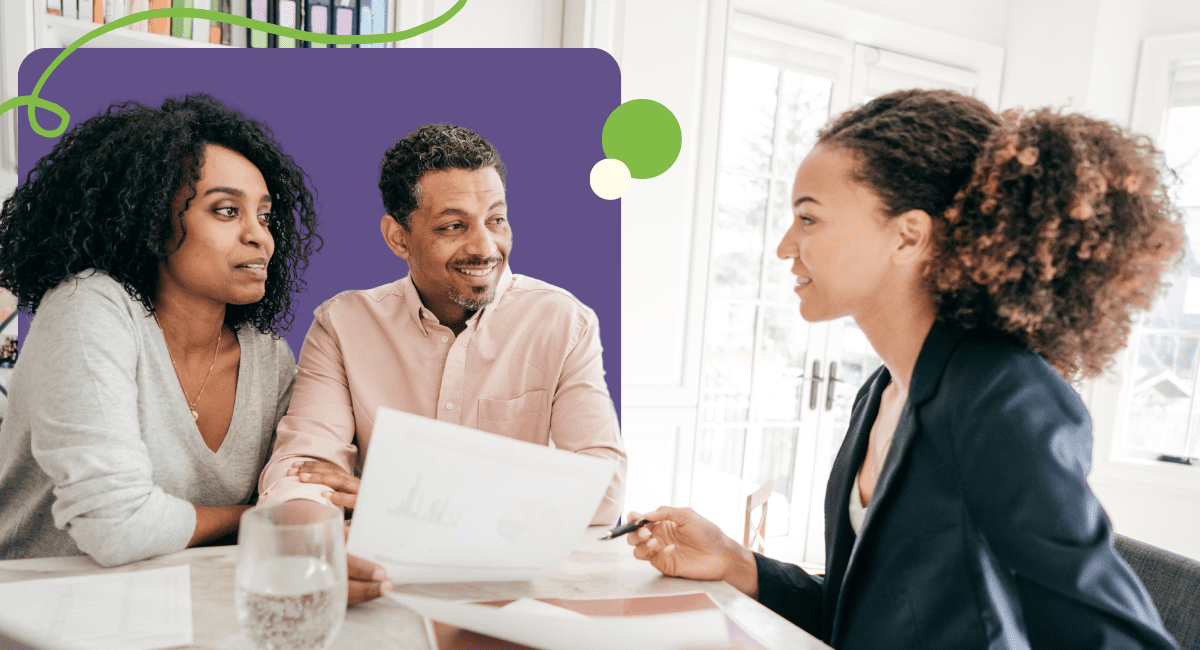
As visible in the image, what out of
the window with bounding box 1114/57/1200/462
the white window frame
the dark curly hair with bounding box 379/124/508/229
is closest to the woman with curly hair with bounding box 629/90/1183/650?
the dark curly hair with bounding box 379/124/508/229

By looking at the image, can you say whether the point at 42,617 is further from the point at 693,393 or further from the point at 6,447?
the point at 693,393

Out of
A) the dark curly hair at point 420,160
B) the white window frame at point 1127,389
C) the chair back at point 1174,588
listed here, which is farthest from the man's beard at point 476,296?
the white window frame at point 1127,389

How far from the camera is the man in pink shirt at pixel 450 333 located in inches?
56.2

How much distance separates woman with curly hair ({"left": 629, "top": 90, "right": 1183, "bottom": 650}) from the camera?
830 millimetres

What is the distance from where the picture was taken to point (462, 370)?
1.46 metres

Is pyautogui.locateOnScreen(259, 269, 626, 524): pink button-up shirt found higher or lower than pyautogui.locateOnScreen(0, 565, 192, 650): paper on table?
higher

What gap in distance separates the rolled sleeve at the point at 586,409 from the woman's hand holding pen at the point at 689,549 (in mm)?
333

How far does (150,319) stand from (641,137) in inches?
45.2

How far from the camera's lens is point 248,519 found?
623mm

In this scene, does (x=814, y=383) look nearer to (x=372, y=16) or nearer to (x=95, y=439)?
(x=372, y=16)

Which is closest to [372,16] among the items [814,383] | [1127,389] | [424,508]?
[424,508]

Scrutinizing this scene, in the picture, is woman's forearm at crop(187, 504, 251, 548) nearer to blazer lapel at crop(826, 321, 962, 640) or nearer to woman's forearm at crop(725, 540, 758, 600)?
woman's forearm at crop(725, 540, 758, 600)

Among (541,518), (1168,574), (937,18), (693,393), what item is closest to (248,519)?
(541,518)

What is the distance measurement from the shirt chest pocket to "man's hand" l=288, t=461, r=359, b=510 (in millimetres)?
303
